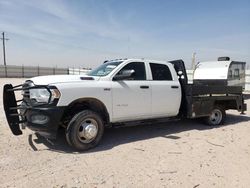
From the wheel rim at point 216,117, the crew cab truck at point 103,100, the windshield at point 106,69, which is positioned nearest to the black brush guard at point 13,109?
the crew cab truck at point 103,100

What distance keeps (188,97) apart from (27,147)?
437 cm

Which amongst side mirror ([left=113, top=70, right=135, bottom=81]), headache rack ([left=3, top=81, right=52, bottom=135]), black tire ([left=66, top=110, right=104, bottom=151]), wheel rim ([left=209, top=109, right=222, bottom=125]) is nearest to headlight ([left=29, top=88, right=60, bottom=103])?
headache rack ([left=3, top=81, right=52, bottom=135])

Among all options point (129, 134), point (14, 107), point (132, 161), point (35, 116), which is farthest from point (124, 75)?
point (14, 107)

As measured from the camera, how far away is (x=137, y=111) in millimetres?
6074

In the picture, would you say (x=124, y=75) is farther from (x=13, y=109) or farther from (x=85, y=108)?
(x=13, y=109)

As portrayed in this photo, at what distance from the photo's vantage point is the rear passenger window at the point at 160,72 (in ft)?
21.3

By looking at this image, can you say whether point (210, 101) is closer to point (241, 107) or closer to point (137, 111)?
point (241, 107)

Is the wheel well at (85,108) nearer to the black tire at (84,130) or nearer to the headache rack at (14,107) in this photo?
the black tire at (84,130)

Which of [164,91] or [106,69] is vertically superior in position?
[106,69]

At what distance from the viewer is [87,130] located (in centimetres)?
518

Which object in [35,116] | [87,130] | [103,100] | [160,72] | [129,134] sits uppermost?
[160,72]

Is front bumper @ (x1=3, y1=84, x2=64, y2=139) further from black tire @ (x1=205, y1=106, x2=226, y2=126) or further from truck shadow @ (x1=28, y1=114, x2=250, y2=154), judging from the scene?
black tire @ (x1=205, y1=106, x2=226, y2=126)

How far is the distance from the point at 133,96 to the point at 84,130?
1.47 metres

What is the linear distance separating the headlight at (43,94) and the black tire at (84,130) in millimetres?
619
